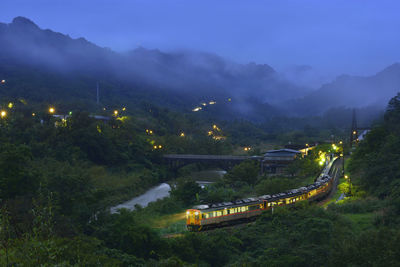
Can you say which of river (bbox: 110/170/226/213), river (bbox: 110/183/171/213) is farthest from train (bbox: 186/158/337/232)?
river (bbox: 110/183/171/213)

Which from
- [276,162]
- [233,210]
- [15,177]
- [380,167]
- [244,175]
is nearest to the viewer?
[233,210]

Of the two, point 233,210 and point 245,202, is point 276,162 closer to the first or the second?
point 245,202

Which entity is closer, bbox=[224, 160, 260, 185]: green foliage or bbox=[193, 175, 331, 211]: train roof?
bbox=[193, 175, 331, 211]: train roof

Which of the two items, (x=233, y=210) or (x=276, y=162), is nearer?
(x=233, y=210)

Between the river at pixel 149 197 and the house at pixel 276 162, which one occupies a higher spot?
the house at pixel 276 162

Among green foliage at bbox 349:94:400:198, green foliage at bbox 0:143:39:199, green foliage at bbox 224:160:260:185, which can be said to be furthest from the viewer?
green foliage at bbox 224:160:260:185

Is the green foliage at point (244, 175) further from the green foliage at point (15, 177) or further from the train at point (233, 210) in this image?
the green foliage at point (15, 177)

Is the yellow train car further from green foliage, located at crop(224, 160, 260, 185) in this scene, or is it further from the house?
the house

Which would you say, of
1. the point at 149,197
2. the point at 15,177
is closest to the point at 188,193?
the point at 149,197

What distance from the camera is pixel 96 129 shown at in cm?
5947

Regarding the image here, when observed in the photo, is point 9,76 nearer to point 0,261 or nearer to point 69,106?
point 69,106

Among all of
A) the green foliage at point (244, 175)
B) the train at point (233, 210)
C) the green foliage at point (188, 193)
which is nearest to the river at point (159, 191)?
the green foliage at point (244, 175)

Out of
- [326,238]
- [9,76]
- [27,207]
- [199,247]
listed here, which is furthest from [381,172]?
[9,76]

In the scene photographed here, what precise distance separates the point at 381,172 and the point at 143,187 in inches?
1284
